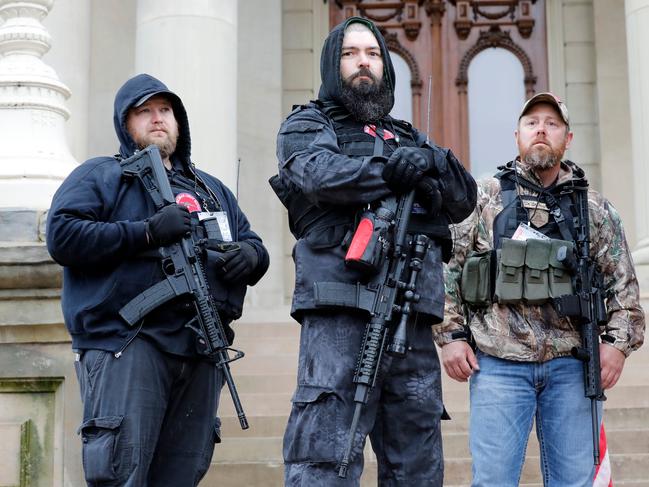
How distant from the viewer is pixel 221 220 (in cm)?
458

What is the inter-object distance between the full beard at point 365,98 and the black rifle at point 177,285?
0.78 m

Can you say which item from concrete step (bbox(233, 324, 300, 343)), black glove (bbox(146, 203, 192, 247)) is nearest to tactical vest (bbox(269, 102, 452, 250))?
black glove (bbox(146, 203, 192, 247))

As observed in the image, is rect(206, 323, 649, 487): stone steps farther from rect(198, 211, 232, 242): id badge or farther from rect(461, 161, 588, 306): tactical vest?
rect(198, 211, 232, 242): id badge

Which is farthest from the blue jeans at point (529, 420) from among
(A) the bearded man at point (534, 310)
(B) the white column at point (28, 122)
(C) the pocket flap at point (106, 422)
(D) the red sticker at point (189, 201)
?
(B) the white column at point (28, 122)

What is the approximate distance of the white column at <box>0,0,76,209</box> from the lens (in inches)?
258

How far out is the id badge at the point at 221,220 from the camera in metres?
4.52

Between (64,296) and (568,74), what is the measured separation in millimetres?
8229

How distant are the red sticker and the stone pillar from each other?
565 cm

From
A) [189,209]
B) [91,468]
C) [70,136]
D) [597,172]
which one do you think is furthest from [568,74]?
[91,468]

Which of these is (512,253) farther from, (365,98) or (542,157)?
(365,98)

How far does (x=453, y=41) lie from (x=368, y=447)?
619 centimetres

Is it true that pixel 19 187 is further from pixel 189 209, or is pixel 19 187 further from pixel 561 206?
pixel 561 206

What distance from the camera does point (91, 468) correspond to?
4.00 m

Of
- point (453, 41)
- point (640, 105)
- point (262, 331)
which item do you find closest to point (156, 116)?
point (262, 331)
